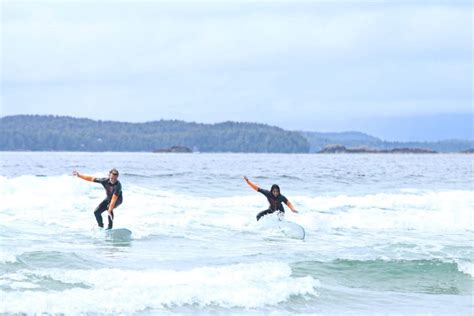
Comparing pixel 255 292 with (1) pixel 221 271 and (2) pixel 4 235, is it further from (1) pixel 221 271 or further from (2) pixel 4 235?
(2) pixel 4 235

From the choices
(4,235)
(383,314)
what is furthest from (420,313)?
(4,235)

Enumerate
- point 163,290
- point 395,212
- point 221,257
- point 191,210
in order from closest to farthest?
→ point 163,290 < point 221,257 < point 191,210 < point 395,212

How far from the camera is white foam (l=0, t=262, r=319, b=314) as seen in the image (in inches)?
476

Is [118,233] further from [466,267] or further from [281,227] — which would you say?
[466,267]

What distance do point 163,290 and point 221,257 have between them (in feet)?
16.3

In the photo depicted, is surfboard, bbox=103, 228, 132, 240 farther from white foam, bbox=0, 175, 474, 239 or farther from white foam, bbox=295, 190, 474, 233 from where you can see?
white foam, bbox=295, 190, 474, 233

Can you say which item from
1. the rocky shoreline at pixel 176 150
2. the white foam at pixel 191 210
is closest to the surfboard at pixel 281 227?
the white foam at pixel 191 210

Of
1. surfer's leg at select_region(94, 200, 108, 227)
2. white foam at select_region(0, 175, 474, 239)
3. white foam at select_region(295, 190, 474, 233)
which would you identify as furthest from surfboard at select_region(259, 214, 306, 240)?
surfer's leg at select_region(94, 200, 108, 227)

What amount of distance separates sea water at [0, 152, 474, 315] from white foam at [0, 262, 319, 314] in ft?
0.07

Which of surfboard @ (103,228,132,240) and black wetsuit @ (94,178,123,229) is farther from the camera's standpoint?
black wetsuit @ (94,178,123,229)

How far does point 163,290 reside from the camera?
13172mm

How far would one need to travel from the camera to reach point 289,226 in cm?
2256

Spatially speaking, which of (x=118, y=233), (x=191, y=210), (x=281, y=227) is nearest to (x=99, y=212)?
(x=118, y=233)

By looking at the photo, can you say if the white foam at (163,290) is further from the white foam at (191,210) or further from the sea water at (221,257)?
the white foam at (191,210)
